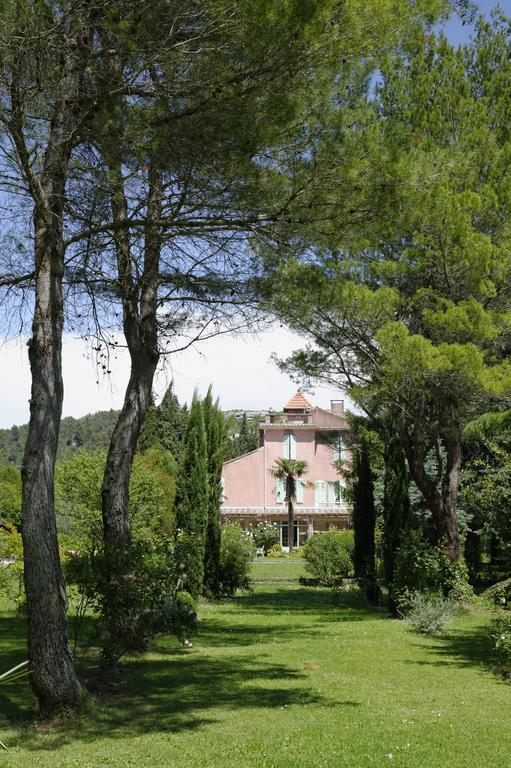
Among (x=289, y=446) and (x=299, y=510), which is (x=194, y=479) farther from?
(x=289, y=446)

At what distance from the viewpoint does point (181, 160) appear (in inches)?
320

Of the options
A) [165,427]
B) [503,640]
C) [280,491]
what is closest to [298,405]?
[280,491]

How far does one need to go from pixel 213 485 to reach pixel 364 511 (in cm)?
401

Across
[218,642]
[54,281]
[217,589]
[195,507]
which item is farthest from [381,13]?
[217,589]

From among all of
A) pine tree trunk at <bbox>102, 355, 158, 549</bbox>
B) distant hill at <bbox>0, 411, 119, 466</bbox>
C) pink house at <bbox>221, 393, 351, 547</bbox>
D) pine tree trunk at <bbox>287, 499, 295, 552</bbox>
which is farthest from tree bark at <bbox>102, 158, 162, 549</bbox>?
distant hill at <bbox>0, 411, 119, 466</bbox>

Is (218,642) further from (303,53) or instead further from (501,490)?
(303,53)

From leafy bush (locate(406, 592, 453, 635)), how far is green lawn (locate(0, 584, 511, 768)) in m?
→ 0.36

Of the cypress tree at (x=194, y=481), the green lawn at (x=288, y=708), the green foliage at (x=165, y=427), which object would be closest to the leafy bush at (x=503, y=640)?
the green lawn at (x=288, y=708)

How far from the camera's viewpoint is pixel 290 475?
4469 cm

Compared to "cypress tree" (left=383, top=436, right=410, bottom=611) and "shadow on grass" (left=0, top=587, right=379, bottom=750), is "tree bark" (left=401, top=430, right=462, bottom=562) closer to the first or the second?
"cypress tree" (left=383, top=436, right=410, bottom=611)

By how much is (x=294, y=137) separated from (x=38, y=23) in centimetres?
293

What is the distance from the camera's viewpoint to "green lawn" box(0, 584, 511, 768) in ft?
19.1

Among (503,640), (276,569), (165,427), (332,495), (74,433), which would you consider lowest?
(276,569)

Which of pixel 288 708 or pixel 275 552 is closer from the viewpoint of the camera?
pixel 288 708
